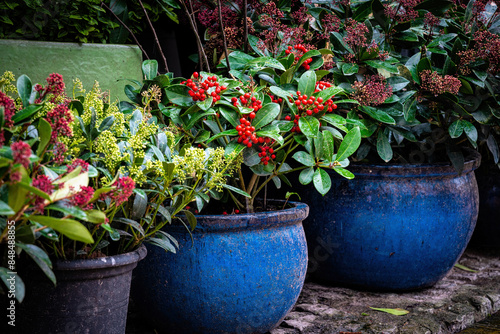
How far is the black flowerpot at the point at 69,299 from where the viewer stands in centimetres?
120

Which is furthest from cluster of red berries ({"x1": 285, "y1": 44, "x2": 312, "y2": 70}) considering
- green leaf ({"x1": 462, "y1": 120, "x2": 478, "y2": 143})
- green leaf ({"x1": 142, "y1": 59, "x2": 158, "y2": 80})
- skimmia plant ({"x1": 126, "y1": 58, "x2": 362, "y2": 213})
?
green leaf ({"x1": 462, "y1": 120, "x2": 478, "y2": 143})

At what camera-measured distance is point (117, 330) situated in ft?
4.34

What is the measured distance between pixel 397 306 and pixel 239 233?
971mm

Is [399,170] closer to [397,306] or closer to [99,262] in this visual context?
[397,306]

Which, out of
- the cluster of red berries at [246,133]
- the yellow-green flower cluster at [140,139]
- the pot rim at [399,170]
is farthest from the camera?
the pot rim at [399,170]

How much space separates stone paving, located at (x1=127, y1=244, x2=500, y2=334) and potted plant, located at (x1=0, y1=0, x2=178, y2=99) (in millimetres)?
1031

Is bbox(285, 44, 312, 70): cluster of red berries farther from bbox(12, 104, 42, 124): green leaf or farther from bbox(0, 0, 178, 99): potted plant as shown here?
bbox(12, 104, 42, 124): green leaf

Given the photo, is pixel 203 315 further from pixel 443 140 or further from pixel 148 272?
pixel 443 140

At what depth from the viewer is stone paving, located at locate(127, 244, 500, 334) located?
1.99 meters

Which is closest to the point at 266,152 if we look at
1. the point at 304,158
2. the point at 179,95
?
the point at 304,158

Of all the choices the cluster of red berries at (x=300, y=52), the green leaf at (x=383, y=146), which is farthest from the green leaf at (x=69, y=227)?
the green leaf at (x=383, y=146)

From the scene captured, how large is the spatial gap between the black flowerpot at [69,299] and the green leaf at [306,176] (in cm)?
75

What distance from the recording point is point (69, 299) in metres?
1.21

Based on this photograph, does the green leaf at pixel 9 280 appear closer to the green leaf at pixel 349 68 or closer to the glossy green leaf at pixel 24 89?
the glossy green leaf at pixel 24 89
